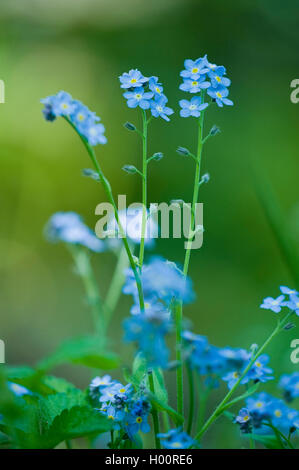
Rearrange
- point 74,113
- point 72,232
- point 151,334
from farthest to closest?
point 72,232 < point 74,113 < point 151,334

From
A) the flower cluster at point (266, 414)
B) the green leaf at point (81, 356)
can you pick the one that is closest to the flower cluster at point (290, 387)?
the flower cluster at point (266, 414)

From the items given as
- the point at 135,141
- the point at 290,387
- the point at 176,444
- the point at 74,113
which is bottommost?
the point at 176,444

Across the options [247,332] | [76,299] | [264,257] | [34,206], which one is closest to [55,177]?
[34,206]

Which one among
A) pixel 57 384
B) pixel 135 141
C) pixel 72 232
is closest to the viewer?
pixel 57 384

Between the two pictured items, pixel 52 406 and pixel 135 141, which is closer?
pixel 52 406

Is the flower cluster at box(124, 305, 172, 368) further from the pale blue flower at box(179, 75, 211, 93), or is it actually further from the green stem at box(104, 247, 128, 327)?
the green stem at box(104, 247, 128, 327)

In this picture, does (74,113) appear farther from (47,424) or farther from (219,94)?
(47,424)

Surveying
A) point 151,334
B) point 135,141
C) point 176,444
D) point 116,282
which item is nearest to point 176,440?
point 176,444
